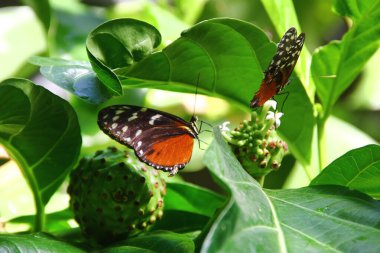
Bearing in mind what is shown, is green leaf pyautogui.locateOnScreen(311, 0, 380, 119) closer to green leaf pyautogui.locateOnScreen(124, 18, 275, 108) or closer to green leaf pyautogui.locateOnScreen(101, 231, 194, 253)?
green leaf pyautogui.locateOnScreen(124, 18, 275, 108)

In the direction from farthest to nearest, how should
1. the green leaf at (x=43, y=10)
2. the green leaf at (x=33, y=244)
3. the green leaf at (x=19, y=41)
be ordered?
the green leaf at (x=19, y=41) < the green leaf at (x=43, y=10) < the green leaf at (x=33, y=244)

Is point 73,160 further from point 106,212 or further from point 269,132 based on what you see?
point 269,132

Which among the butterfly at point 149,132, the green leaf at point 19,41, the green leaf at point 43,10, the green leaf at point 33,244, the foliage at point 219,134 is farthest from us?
the green leaf at point 19,41

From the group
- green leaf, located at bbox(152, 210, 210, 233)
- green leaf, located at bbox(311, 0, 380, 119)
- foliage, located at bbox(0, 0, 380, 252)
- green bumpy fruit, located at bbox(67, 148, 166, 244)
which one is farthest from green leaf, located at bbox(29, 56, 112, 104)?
green leaf, located at bbox(311, 0, 380, 119)

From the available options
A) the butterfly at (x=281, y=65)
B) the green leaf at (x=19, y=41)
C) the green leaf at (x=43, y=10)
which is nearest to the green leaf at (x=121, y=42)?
the butterfly at (x=281, y=65)

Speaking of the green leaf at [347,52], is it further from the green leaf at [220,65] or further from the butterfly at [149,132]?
the butterfly at [149,132]

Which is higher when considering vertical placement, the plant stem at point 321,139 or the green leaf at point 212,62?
the green leaf at point 212,62

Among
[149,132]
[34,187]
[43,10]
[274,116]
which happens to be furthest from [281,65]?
[43,10]
